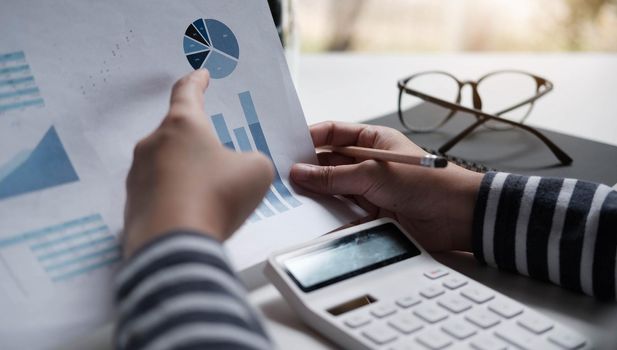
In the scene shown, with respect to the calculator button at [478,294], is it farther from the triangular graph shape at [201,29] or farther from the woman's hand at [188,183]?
the triangular graph shape at [201,29]

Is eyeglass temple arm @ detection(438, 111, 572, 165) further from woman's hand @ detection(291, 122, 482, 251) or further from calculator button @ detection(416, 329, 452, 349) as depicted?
calculator button @ detection(416, 329, 452, 349)

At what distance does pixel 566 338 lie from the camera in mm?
396

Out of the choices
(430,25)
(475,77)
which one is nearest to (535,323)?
(475,77)

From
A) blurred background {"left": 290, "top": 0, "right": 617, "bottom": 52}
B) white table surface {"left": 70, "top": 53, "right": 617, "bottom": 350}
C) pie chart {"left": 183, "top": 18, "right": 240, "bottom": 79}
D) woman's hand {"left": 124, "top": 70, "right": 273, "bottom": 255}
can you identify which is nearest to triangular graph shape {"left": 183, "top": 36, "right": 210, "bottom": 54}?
pie chart {"left": 183, "top": 18, "right": 240, "bottom": 79}

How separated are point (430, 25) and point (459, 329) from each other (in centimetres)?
229

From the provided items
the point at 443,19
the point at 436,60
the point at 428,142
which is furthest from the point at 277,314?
the point at 443,19

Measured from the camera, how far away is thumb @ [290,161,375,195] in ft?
1.84

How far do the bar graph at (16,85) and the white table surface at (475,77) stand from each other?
0.60 ft

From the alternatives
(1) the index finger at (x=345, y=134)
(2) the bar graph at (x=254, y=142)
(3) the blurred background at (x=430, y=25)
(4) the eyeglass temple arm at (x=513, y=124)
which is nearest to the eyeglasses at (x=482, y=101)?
(4) the eyeglass temple arm at (x=513, y=124)

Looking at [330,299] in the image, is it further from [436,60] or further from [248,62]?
[436,60]

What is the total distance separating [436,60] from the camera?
3.90 feet

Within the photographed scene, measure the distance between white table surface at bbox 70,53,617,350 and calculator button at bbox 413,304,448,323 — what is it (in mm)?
62

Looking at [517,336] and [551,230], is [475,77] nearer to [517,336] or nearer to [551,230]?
[551,230]

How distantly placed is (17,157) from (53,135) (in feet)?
0.10
